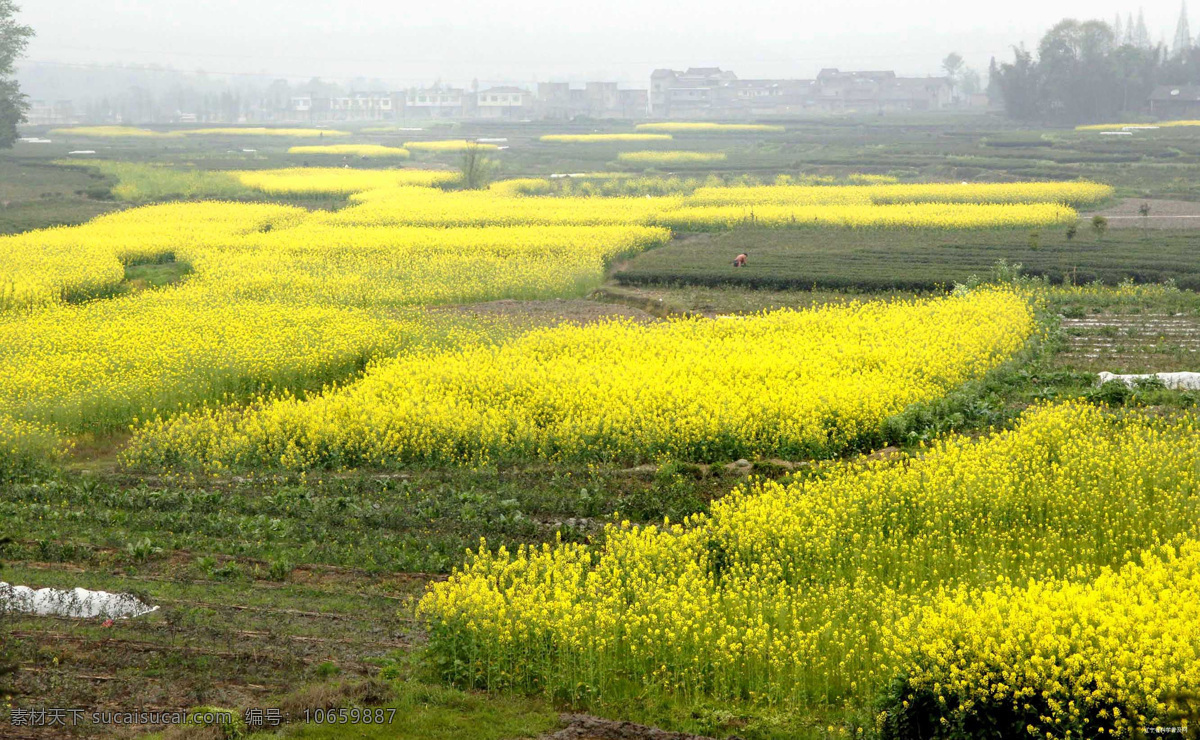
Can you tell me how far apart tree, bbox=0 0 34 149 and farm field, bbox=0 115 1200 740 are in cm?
4591

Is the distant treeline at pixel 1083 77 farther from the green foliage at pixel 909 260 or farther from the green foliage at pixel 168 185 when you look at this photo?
the green foliage at pixel 168 185

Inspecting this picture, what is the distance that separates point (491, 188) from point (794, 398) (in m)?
42.6

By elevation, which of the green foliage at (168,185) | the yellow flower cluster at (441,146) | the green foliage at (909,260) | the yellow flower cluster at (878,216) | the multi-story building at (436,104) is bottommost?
the green foliage at (909,260)

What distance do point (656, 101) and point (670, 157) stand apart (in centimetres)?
8052

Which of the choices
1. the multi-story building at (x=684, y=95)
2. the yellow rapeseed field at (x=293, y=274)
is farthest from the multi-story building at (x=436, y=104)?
the yellow rapeseed field at (x=293, y=274)

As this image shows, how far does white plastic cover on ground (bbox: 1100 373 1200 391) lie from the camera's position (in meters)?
16.8

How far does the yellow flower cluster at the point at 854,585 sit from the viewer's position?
310 inches

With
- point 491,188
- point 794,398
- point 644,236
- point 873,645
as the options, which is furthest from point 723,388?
point 491,188

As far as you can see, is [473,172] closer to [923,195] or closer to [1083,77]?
[923,195]

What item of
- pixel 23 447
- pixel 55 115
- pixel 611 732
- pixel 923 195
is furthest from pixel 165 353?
pixel 55 115

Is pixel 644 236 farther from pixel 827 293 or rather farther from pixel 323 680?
pixel 323 680

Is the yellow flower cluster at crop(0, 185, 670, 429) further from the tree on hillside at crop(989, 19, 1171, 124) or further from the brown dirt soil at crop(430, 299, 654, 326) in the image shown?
the tree on hillside at crop(989, 19, 1171, 124)

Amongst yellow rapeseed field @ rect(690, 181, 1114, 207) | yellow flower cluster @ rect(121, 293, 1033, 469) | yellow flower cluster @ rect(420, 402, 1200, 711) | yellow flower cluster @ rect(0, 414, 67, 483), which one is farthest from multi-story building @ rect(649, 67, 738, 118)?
yellow flower cluster @ rect(420, 402, 1200, 711)

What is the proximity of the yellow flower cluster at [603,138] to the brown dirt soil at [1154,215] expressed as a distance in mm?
52793
